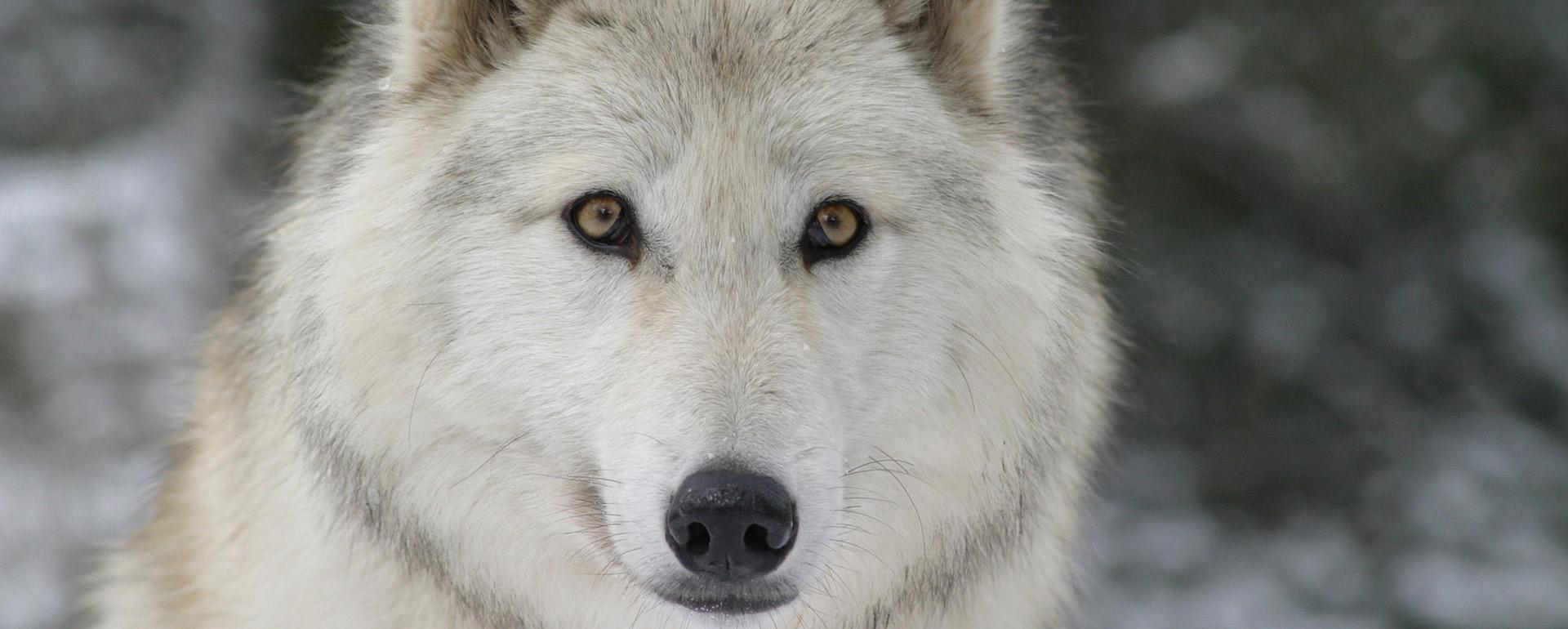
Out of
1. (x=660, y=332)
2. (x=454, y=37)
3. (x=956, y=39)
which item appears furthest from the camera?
(x=956, y=39)

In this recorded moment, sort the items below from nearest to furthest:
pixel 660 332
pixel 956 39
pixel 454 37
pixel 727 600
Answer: pixel 727 600, pixel 660 332, pixel 454 37, pixel 956 39

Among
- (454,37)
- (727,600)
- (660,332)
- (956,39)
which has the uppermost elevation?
(956,39)

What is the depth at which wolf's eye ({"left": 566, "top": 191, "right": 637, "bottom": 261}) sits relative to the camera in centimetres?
248

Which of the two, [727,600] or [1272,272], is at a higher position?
[1272,272]

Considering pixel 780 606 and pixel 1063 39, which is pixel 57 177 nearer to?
pixel 1063 39

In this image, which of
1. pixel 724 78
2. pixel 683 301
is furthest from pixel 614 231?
pixel 724 78

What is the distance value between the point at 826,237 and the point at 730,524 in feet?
2.11

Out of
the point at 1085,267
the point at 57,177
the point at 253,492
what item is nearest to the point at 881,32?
the point at 1085,267

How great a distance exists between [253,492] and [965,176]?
1.58 m

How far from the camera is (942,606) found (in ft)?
9.53

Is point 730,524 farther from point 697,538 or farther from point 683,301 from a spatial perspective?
point 683,301

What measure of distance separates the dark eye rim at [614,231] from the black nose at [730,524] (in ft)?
1.68

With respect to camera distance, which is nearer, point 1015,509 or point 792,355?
point 792,355

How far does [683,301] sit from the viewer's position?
2.41 metres
